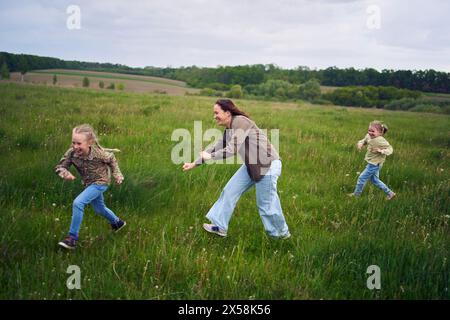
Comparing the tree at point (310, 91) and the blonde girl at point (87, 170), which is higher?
the tree at point (310, 91)

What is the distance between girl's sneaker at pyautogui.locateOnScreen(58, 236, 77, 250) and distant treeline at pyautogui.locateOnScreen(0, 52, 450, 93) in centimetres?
4850

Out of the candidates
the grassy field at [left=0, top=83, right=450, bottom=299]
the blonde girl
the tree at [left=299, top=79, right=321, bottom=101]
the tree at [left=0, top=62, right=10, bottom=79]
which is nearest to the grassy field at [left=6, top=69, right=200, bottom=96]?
the tree at [left=0, top=62, right=10, bottom=79]

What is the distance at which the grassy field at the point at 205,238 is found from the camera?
3.04 meters

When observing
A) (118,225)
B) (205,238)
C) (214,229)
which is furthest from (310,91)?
(118,225)

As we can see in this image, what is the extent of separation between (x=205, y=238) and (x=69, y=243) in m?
1.43

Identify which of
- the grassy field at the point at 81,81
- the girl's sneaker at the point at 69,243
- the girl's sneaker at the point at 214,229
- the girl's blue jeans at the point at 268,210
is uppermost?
the grassy field at the point at 81,81

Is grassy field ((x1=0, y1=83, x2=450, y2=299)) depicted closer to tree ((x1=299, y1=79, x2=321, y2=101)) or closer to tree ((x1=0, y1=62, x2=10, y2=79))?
tree ((x1=0, y1=62, x2=10, y2=79))

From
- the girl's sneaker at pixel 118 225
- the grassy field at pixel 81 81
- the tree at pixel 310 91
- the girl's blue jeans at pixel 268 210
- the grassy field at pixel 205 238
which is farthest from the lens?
the tree at pixel 310 91

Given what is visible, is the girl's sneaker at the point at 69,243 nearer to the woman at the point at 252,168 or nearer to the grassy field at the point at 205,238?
the grassy field at the point at 205,238

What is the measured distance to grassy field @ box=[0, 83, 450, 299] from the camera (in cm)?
304

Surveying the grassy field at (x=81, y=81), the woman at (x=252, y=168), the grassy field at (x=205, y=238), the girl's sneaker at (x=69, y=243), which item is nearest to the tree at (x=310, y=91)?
the grassy field at (x=81, y=81)

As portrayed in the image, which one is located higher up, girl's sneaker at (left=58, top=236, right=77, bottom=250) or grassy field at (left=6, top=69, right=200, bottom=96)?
grassy field at (left=6, top=69, right=200, bottom=96)

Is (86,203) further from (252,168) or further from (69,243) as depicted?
(252,168)

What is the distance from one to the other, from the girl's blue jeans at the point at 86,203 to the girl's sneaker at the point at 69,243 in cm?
4
